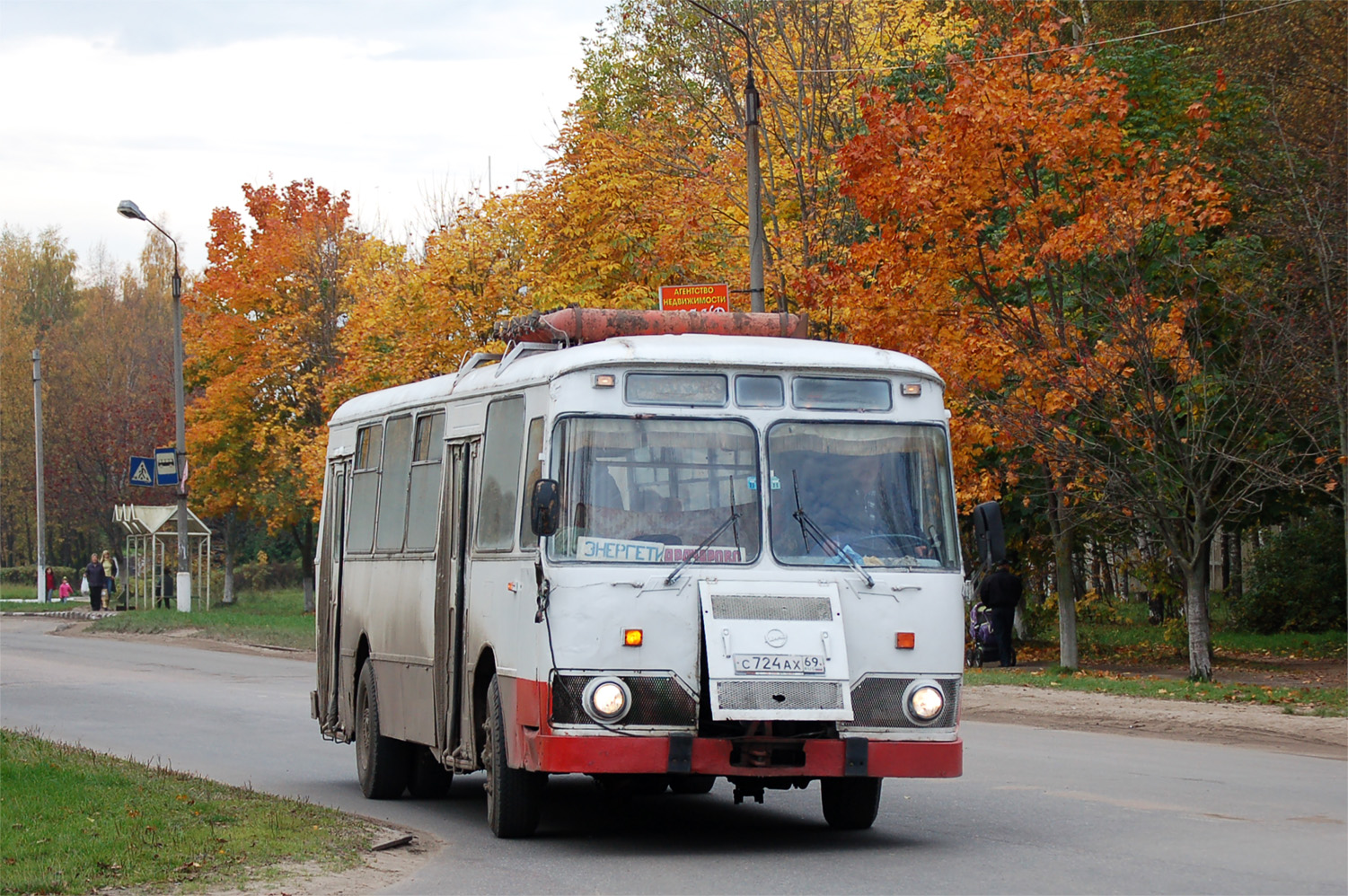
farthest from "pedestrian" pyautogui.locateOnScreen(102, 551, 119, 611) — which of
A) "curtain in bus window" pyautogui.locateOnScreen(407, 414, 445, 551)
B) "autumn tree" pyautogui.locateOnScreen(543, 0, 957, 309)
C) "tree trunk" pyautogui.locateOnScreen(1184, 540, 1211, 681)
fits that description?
"curtain in bus window" pyautogui.locateOnScreen(407, 414, 445, 551)

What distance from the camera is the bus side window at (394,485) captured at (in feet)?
44.9

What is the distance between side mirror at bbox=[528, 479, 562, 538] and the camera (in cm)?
1003

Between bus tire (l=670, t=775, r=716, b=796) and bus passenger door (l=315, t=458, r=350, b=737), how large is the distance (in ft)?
10.6

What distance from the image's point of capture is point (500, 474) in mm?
11578

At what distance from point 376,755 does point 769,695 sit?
5.13 metres

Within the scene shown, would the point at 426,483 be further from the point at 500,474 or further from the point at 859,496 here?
the point at 859,496

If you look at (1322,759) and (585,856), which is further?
(1322,759)

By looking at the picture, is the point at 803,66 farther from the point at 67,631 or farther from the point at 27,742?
the point at 67,631

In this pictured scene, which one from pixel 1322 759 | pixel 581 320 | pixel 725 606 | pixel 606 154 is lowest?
pixel 1322 759

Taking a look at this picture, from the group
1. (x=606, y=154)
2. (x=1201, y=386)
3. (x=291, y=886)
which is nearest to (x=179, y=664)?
(x=606, y=154)

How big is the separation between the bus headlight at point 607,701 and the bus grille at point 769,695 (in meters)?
0.54

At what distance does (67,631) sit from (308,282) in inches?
505

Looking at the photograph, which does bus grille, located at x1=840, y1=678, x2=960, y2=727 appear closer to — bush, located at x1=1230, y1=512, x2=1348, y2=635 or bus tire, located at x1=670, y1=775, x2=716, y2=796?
bus tire, located at x1=670, y1=775, x2=716, y2=796

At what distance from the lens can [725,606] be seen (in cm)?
1016
